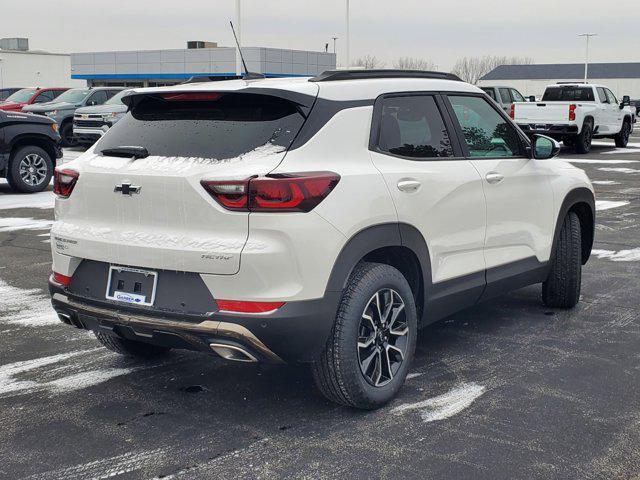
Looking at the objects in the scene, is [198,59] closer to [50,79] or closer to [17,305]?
[50,79]

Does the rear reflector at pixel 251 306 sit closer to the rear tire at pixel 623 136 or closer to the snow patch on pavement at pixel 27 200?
the snow patch on pavement at pixel 27 200

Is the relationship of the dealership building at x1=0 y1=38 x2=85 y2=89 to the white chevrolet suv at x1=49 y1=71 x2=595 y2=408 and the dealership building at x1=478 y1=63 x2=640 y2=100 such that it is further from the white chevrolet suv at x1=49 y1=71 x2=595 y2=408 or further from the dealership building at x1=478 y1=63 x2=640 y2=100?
the white chevrolet suv at x1=49 y1=71 x2=595 y2=408

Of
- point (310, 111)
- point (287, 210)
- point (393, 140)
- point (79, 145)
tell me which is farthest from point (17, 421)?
point (79, 145)

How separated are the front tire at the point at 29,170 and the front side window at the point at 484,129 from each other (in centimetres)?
1074

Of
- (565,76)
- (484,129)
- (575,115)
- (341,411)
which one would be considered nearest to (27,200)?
(484,129)

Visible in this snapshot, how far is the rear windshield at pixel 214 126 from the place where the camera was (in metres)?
4.05

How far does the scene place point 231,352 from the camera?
3953 millimetres

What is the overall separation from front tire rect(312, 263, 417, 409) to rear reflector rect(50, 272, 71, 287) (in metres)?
1.37

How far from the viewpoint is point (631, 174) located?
1825 cm

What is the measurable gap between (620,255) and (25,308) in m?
5.82

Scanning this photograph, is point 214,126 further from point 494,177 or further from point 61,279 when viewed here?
point 494,177

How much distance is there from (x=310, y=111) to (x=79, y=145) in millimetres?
25101

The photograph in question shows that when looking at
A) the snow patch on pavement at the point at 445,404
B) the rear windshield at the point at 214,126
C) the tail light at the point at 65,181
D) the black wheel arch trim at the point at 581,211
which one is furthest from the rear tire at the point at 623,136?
the tail light at the point at 65,181

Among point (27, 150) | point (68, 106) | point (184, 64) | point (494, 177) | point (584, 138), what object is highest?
point (184, 64)
